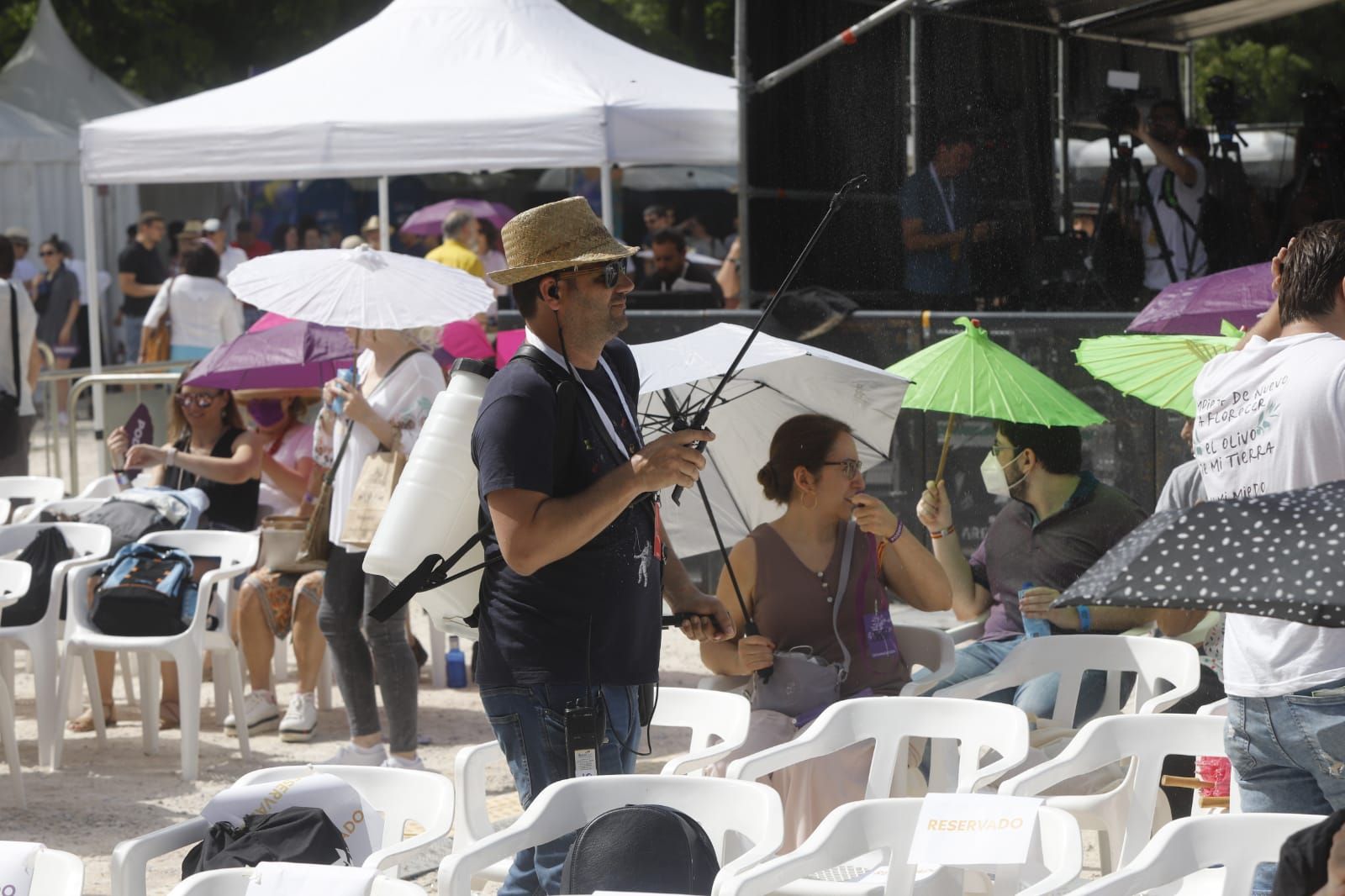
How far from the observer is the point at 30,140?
1972cm

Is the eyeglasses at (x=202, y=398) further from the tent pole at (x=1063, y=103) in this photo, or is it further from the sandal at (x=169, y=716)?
the tent pole at (x=1063, y=103)

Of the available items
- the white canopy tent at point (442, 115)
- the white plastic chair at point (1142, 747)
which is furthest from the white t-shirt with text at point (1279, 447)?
the white canopy tent at point (442, 115)

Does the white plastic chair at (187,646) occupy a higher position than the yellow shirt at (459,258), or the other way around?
the yellow shirt at (459,258)

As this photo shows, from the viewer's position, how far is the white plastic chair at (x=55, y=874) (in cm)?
300

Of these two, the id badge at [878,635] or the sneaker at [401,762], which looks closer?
the id badge at [878,635]

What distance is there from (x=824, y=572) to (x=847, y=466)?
0.99ft

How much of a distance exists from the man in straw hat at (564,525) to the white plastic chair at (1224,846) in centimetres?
104

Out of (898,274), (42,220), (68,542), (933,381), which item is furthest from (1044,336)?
(42,220)

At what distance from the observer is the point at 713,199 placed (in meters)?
19.4

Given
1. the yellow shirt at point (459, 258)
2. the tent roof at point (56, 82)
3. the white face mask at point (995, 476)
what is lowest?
the white face mask at point (995, 476)

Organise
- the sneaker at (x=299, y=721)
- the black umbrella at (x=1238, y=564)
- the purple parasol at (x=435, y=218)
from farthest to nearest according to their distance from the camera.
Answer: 1. the purple parasol at (x=435, y=218)
2. the sneaker at (x=299, y=721)
3. the black umbrella at (x=1238, y=564)

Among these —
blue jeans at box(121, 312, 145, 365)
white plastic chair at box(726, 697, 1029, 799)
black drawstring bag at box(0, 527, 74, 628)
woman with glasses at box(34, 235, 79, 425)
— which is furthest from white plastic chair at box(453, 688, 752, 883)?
woman with glasses at box(34, 235, 79, 425)

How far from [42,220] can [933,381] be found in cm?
1667

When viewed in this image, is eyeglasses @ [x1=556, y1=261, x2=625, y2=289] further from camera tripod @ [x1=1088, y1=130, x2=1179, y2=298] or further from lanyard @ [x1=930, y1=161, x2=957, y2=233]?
camera tripod @ [x1=1088, y1=130, x2=1179, y2=298]
